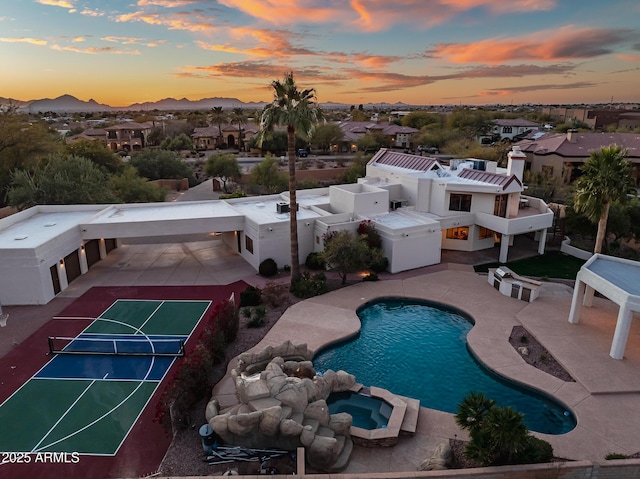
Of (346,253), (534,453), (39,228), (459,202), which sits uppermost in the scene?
(459,202)

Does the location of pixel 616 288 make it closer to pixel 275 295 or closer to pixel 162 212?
pixel 275 295

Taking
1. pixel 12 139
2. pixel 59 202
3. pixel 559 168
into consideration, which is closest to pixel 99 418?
pixel 59 202

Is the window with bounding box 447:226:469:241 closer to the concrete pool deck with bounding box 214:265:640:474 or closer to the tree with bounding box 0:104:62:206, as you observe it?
the concrete pool deck with bounding box 214:265:640:474

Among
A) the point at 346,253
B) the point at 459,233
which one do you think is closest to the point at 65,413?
the point at 346,253

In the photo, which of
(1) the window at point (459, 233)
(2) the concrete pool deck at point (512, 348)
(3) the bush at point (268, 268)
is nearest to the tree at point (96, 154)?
(3) the bush at point (268, 268)

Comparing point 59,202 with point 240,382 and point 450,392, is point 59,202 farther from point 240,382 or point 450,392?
point 450,392

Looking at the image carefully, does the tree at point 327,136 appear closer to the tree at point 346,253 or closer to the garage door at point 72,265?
the tree at point 346,253
